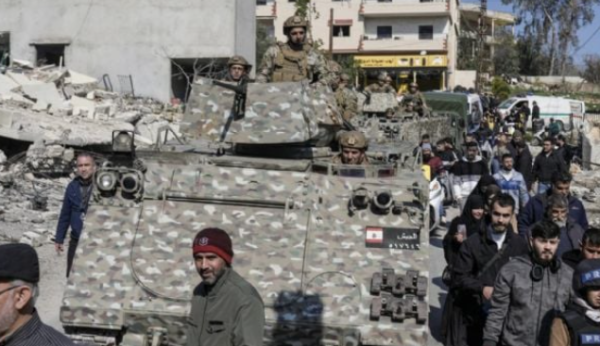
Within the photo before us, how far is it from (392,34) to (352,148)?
153ft

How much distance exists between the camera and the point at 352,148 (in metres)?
8.19

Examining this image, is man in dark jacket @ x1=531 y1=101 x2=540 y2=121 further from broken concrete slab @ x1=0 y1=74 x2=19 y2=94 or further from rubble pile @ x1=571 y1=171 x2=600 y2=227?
broken concrete slab @ x1=0 y1=74 x2=19 y2=94

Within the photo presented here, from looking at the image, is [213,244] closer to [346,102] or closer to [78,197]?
[78,197]

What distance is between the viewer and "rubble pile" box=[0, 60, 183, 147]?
18.0 meters

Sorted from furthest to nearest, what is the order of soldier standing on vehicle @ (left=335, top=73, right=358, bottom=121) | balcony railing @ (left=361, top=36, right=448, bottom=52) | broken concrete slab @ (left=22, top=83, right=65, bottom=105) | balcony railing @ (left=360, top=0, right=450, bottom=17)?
balcony railing @ (left=361, top=36, right=448, bottom=52)
balcony railing @ (left=360, top=0, right=450, bottom=17)
broken concrete slab @ (left=22, top=83, right=65, bottom=105)
soldier standing on vehicle @ (left=335, top=73, right=358, bottom=121)

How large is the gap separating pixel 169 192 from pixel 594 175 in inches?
606

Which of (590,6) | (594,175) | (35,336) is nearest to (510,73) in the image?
(590,6)

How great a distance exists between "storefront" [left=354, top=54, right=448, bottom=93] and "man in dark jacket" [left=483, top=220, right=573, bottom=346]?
46338 mm

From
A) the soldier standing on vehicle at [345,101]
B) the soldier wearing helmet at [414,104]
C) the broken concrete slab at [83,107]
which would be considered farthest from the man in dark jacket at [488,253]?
the broken concrete slab at [83,107]

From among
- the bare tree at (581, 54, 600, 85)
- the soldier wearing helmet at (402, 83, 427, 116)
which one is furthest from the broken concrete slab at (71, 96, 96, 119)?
the bare tree at (581, 54, 600, 85)

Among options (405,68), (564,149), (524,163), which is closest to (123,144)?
(524,163)

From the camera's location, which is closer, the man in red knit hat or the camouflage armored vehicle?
the man in red knit hat

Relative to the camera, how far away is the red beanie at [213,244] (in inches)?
187

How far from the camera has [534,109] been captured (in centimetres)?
3394
